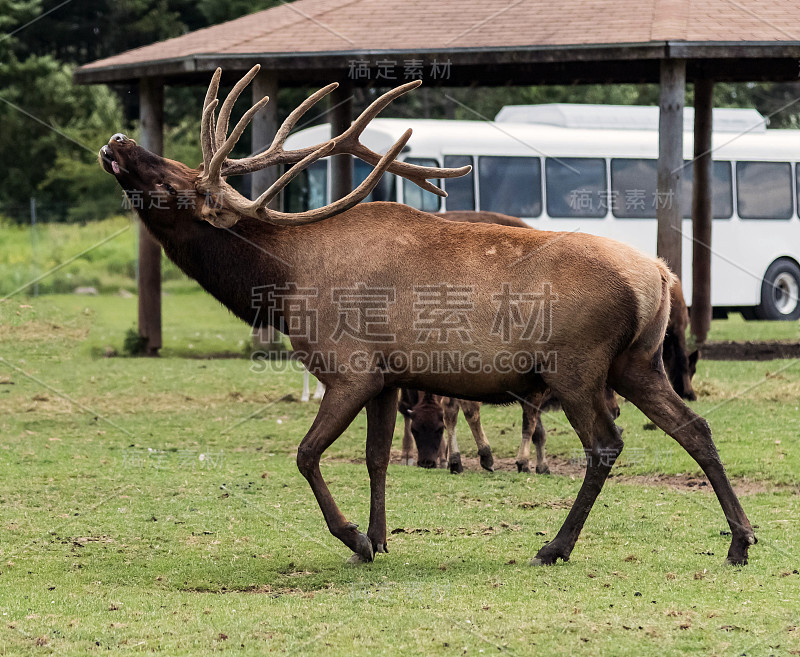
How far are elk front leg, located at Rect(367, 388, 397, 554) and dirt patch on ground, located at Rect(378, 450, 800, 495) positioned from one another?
312 cm

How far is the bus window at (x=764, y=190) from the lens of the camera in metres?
25.5

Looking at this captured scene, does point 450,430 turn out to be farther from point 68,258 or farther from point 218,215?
point 68,258

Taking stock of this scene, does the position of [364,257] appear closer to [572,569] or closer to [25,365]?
[572,569]

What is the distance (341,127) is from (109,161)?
1076cm

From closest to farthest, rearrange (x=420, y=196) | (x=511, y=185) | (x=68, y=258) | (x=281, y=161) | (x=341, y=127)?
(x=281, y=161), (x=341, y=127), (x=420, y=196), (x=511, y=185), (x=68, y=258)

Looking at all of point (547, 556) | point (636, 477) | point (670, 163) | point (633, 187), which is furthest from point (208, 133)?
point (633, 187)

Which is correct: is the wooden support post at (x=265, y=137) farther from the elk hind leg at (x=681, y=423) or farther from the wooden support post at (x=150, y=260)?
the elk hind leg at (x=681, y=423)

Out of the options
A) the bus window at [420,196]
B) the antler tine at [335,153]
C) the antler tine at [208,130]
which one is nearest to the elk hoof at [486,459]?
the antler tine at [335,153]

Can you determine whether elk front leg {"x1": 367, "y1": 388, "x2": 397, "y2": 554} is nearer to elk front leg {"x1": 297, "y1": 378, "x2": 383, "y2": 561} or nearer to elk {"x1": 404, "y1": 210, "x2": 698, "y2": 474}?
elk front leg {"x1": 297, "y1": 378, "x2": 383, "y2": 561}

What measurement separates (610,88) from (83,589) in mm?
33701

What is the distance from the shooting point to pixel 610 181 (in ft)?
79.2

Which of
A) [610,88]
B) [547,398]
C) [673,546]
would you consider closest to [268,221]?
[673,546]

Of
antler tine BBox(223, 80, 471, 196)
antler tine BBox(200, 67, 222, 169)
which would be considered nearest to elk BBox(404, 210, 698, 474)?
antler tine BBox(223, 80, 471, 196)

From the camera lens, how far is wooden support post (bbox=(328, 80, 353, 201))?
1791cm
